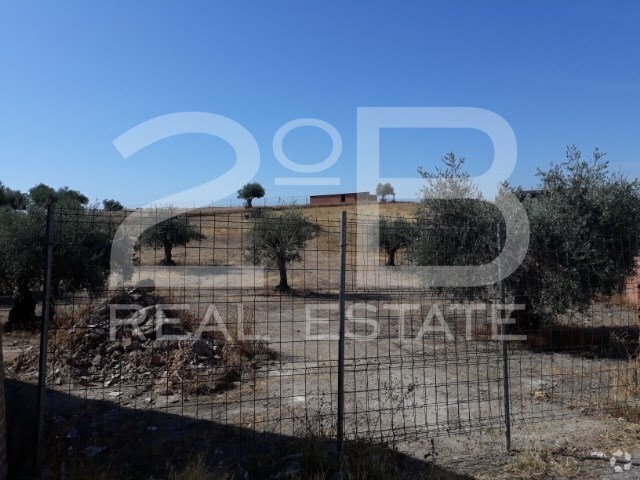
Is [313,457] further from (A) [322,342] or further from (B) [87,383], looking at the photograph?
(A) [322,342]

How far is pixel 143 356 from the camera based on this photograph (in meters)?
7.71

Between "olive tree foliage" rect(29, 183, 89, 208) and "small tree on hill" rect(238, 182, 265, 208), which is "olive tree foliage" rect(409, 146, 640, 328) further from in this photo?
"small tree on hill" rect(238, 182, 265, 208)

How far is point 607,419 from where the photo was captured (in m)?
5.31

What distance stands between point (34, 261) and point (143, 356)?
4862 millimetres

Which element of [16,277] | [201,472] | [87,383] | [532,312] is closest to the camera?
[201,472]

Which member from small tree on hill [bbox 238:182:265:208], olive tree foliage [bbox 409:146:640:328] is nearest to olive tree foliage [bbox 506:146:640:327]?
olive tree foliage [bbox 409:146:640:328]

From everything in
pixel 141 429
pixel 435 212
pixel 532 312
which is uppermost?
pixel 435 212

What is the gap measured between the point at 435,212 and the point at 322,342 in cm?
354

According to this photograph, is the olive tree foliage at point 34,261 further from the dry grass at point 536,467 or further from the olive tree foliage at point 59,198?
the dry grass at point 536,467

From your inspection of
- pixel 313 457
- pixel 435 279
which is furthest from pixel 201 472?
pixel 435 279

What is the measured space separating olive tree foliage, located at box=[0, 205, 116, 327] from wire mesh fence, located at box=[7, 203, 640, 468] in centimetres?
6

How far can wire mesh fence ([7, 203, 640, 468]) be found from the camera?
207 inches

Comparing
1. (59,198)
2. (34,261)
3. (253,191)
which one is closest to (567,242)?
(34,261)

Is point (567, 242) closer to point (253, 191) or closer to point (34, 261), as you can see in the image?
point (34, 261)
